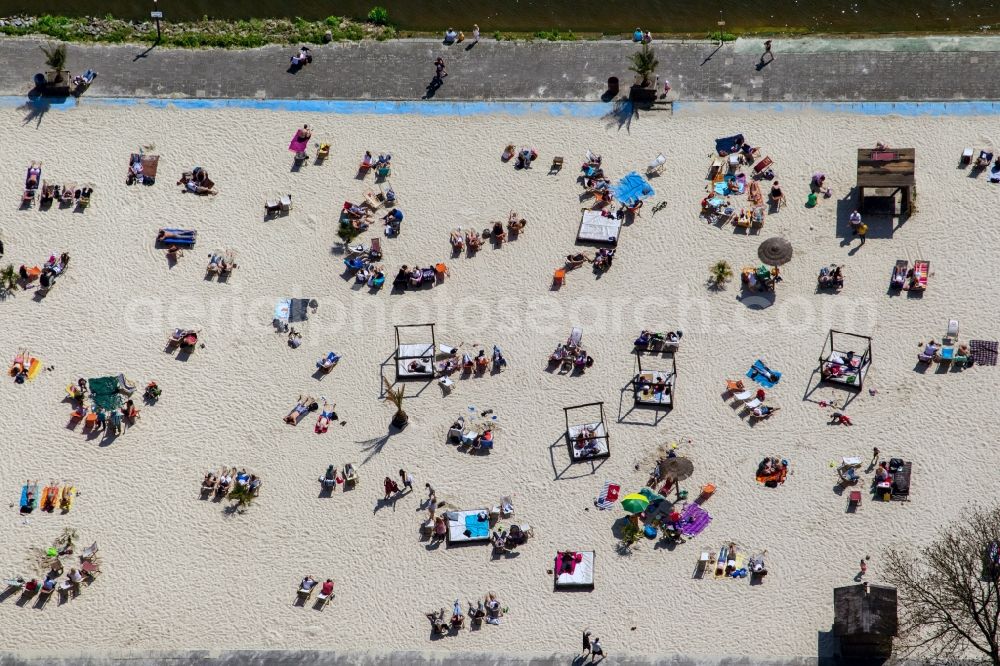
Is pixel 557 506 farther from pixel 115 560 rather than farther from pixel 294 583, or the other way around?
pixel 115 560

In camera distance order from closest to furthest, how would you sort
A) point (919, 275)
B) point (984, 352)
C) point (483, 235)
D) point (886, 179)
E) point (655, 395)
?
point (655, 395), point (984, 352), point (919, 275), point (886, 179), point (483, 235)

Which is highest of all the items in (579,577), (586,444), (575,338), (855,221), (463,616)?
(855,221)

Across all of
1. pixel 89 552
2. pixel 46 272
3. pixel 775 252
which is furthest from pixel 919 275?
pixel 46 272

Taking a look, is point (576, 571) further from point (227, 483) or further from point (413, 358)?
point (227, 483)

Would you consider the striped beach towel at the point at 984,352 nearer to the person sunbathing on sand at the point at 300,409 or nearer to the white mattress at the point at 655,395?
the white mattress at the point at 655,395

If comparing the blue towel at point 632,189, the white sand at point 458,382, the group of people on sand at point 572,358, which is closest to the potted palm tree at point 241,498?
the white sand at point 458,382
